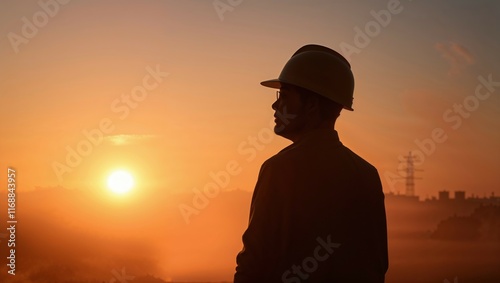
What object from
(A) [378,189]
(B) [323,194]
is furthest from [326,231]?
(A) [378,189]

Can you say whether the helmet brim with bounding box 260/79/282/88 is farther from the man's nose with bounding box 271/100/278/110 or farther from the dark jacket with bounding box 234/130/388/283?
the dark jacket with bounding box 234/130/388/283

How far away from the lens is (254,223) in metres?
4.22

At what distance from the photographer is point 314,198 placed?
4.30 meters

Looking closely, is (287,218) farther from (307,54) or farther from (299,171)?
(307,54)

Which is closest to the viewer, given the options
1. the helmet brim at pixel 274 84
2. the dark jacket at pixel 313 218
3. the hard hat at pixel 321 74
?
the dark jacket at pixel 313 218

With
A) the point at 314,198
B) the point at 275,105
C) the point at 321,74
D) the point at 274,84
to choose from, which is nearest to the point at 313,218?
the point at 314,198

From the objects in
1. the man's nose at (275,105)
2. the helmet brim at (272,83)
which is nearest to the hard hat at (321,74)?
the helmet brim at (272,83)

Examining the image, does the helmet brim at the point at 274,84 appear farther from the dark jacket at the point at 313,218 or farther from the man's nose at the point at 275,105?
the dark jacket at the point at 313,218

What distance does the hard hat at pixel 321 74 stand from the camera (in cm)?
452

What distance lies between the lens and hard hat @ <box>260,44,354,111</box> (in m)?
4.52

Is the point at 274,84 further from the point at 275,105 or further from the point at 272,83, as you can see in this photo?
the point at 275,105

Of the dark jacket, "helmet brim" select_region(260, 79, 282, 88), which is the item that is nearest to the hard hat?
"helmet brim" select_region(260, 79, 282, 88)

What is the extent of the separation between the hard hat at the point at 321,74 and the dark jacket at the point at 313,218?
30 cm

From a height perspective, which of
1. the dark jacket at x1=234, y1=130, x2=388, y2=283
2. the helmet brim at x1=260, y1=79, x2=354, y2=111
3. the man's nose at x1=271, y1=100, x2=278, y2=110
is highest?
the helmet brim at x1=260, y1=79, x2=354, y2=111
